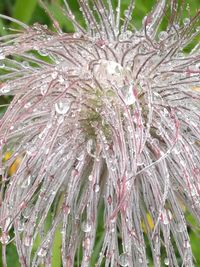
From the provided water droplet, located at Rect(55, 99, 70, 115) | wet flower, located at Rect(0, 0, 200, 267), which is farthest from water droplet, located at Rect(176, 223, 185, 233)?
water droplet, located at Rect(55, 99, 70, 115)

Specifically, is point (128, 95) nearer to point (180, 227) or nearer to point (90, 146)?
point (90, 146)

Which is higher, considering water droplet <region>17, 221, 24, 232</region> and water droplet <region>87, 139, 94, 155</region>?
water droplet <region>87, 139, 94, 155</region>

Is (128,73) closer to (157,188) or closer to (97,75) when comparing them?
(97,75)

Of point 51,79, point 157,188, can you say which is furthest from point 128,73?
point 157,188

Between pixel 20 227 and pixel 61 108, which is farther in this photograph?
pixel 20 227

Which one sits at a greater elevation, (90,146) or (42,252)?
(90,146)

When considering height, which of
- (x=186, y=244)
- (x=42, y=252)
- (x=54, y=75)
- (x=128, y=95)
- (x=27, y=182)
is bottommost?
(x=186, y=244)

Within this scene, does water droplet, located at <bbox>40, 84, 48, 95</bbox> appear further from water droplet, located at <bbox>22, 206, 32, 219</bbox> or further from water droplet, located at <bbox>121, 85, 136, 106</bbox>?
water droplet, located at <bbox>22, 206, 32, 219</bbox>

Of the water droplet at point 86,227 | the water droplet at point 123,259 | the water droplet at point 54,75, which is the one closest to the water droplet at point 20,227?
the water droplet at point 86,227

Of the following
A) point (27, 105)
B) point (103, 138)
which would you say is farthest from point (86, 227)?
point (27, 105)
